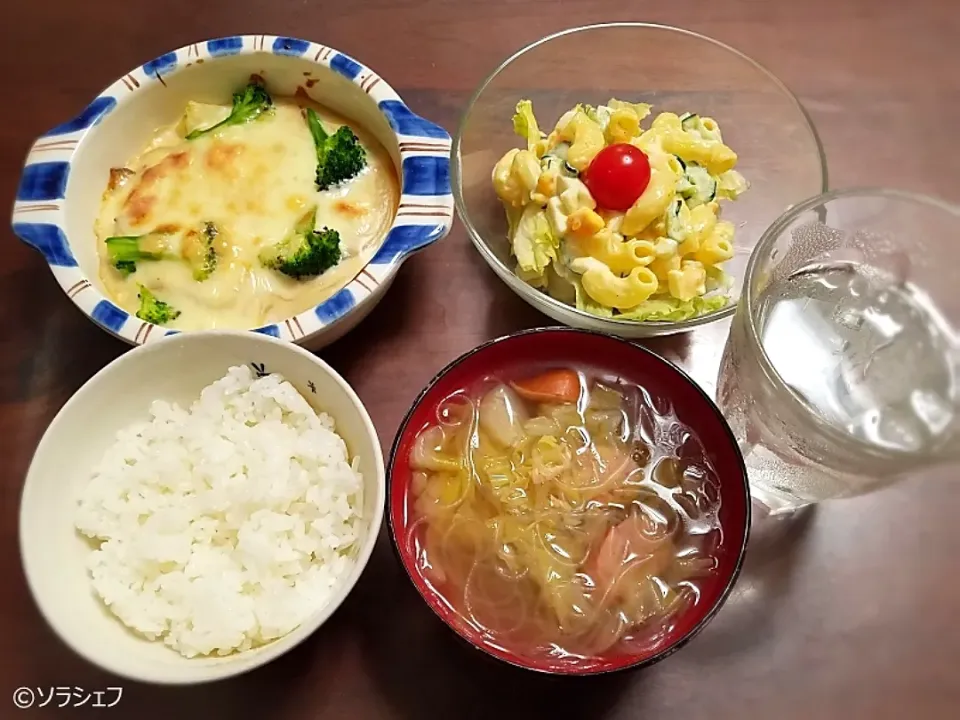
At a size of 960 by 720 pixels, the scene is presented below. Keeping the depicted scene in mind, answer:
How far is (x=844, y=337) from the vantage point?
53.4 inches

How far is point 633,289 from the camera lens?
1.38 meters

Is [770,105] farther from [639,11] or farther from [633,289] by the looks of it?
[633,289]

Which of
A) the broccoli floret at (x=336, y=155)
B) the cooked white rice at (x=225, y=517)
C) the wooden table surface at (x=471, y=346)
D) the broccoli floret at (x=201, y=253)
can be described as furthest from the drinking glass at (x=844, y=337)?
the broccoli floret at (x=201, y=253)

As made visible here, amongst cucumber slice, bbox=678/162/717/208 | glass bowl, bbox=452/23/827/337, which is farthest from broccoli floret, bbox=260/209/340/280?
cucumber slice, bbox=678/162/717/208

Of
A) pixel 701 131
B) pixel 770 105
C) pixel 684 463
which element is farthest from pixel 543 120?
pixel 684 463

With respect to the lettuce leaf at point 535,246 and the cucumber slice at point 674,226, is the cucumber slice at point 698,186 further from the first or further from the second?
the lettuce leaf at point 535,246

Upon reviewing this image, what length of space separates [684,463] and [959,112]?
43.9 inches

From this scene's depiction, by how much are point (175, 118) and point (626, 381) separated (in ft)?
3.47

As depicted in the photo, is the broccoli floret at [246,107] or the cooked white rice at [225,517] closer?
the cooked white rice at [225,517]

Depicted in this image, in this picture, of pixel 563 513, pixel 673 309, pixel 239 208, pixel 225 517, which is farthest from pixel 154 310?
pixel 673 309

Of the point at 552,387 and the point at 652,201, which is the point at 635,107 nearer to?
the point at 652,201

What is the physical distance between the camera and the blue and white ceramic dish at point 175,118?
4.45 ft

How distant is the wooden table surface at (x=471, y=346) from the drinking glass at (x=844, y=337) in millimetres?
191

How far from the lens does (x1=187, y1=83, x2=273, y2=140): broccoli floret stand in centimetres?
165
